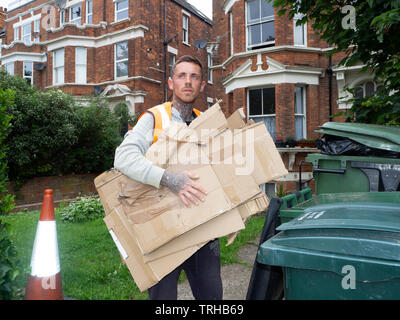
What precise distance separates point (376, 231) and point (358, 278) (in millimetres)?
236

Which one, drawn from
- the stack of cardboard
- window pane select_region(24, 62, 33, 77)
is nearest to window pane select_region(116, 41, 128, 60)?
window pane select_region(24, 62, 33, 77)

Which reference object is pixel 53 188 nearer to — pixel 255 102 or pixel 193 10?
pixel 255 102

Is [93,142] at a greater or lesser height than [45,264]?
greater

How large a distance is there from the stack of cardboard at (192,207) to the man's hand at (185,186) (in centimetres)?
3

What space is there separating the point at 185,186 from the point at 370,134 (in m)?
2.32

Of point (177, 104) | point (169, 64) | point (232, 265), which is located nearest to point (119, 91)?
point (169, 64)

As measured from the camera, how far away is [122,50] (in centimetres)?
1455

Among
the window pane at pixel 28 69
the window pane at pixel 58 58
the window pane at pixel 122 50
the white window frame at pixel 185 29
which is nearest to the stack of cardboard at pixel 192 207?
the window pane at pixel 122 50

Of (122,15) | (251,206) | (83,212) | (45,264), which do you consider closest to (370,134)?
(251,206)

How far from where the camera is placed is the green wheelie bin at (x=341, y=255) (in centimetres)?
126
